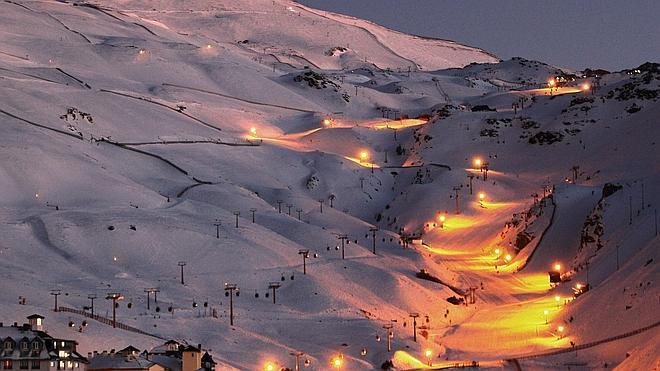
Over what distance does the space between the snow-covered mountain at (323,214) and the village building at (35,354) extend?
8.11 metres

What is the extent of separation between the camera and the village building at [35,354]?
7219 cm

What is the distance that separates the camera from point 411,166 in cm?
14938

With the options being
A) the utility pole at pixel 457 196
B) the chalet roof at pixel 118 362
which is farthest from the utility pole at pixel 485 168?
the chalet roof at pixel 118 362

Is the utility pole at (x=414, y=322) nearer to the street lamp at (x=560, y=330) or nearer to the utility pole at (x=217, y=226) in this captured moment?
the street lamp at (x=560, y=330)

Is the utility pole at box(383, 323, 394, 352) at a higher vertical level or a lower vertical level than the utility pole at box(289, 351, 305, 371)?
higher

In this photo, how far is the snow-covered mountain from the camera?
89.2m

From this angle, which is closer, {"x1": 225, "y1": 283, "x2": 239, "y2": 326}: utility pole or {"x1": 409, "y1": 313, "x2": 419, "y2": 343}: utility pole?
{"x1": 225, "y1": 283, "x2": 239, "y2": 326}: utility pole

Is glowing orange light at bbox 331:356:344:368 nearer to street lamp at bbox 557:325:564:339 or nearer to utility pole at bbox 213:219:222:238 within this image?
street lamp at bbox 557:325:564:339

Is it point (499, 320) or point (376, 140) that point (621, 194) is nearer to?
point (499, 320)

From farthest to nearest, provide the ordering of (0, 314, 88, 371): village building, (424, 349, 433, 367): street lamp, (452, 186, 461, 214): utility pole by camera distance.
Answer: (452, 186, 461, 214): utility pole
(424, 349, 433, 367): street lamp
(0, 314, 88, 371): village building

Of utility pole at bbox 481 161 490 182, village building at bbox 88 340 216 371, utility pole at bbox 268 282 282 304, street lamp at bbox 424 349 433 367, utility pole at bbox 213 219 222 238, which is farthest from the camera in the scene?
utility pole at bbox 481 161 490 182

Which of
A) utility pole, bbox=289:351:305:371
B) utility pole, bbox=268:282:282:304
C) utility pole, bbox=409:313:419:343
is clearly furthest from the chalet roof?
utility pole, bbox=268:282:282:304

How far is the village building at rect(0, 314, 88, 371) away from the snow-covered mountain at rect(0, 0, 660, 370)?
319 inches

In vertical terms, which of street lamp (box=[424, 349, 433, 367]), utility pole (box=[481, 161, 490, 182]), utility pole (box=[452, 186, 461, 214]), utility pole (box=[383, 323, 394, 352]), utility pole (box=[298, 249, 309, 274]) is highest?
utility pole (box=[481, 161, 490, 182])
